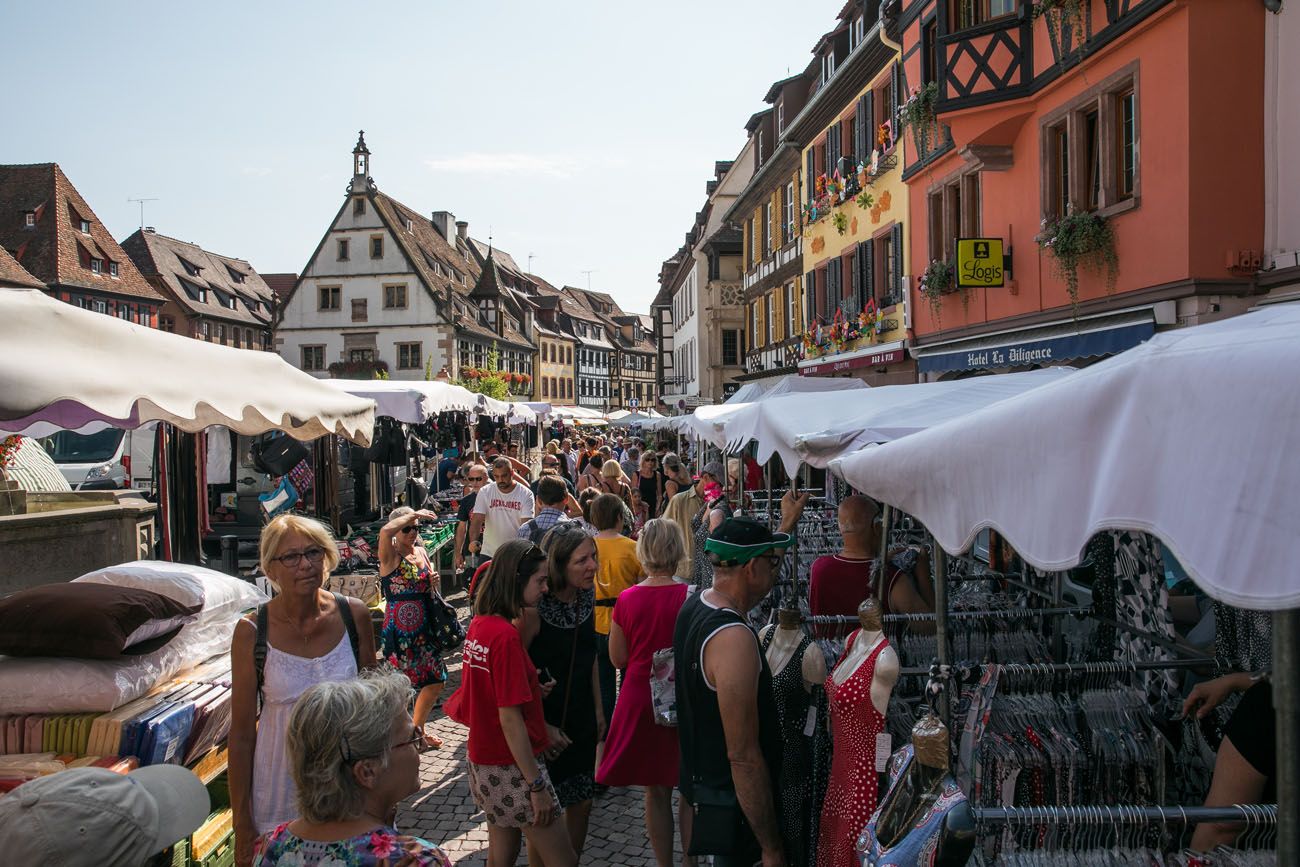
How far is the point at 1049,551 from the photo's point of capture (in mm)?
2023

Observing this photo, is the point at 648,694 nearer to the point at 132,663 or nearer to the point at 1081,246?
the point at 132,663

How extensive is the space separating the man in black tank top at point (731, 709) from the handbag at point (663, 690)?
70 cm

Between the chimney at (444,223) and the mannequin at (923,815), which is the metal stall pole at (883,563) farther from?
the chimney at (444,223)

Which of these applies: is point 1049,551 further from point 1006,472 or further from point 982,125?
point 982,125

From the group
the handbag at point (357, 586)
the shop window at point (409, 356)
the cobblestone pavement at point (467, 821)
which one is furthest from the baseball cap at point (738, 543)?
the shop window at point (409, 356)

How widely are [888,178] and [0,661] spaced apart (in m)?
17.2

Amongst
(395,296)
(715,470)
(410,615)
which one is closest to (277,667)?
(410,615)

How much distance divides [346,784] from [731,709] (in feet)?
4.32

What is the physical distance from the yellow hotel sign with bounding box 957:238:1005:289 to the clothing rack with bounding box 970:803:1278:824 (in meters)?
11.7

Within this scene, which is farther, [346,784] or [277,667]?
[277,667]

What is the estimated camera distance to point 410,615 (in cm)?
671

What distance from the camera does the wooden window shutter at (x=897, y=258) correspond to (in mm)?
17484

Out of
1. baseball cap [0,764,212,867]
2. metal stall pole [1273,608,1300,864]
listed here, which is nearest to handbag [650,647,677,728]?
baseball cap [0,764,212,867]

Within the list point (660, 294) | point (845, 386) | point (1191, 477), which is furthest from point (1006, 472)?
point (660, 294)
